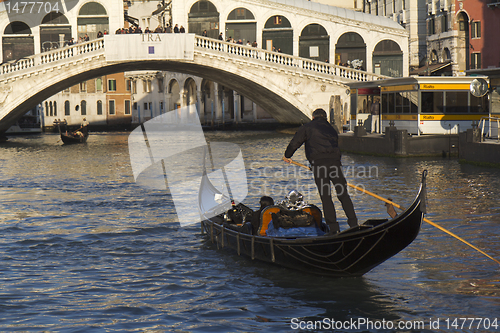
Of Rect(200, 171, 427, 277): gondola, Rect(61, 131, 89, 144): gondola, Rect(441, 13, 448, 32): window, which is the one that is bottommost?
Rect(200, 171, 427, 277): gondola

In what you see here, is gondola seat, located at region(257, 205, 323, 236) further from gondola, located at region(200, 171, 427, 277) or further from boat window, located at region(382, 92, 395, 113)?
boat window, located at region(382, 92, 395, 113)

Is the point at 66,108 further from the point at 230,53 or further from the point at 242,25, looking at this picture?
the point at 230,53

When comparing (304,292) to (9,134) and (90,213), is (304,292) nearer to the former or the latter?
(90,213)

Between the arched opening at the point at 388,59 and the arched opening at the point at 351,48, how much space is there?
0.66 meters

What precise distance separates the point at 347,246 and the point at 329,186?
2.79 feet

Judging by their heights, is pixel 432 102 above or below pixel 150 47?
below

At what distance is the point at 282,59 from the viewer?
104 ft

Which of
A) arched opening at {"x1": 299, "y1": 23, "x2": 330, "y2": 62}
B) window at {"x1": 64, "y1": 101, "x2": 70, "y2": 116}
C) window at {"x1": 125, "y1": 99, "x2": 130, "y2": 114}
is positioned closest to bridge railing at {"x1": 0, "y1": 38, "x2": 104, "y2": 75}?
arched opening at {"x1": 299, "y1": 23, "x2": 330, "y2": 62}

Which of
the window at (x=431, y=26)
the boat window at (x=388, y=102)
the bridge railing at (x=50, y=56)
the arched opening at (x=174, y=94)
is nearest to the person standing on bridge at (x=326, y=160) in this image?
the boat window at (x=388, y=102)

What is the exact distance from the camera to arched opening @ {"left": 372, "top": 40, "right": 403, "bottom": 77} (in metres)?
34.3

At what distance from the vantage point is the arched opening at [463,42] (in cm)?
3259

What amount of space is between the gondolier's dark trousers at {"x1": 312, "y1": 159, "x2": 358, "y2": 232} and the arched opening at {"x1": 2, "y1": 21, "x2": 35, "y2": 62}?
95.2 feet

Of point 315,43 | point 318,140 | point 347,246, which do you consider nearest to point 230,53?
point 315,43

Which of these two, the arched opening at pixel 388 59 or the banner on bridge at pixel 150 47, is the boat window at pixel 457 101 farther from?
the arched opening at pixel 388 59
